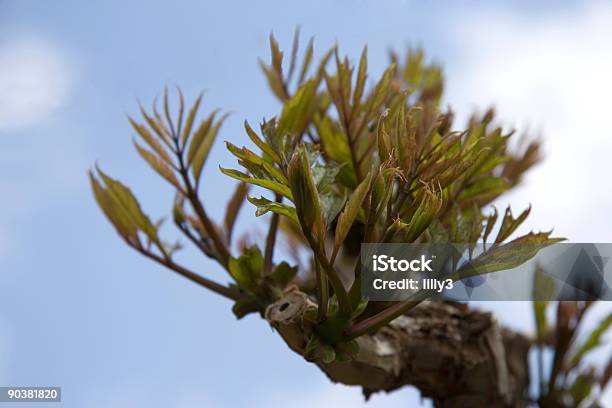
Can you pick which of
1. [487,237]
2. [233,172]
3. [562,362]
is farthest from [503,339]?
[233,172]

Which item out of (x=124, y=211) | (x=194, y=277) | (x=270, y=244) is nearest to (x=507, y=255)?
(x=270, y=244)

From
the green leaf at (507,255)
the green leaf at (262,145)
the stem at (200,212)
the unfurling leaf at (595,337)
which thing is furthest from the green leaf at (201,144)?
the unfurling leaf at (595,337)

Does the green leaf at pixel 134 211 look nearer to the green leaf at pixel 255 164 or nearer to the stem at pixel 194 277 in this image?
the stem at pixel 194 277

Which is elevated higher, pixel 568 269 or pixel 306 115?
pixel 306 115

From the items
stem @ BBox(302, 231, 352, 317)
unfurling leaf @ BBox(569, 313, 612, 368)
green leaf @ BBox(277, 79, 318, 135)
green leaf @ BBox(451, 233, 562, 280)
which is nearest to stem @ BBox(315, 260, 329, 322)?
stem @ BBox(302, 231, 352, 317)

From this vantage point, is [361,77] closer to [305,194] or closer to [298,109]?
[298,109]

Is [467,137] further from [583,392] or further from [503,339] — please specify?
[583,392]
